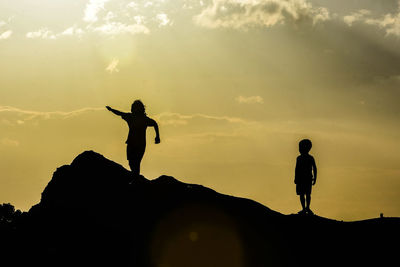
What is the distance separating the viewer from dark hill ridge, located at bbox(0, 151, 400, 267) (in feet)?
52.5

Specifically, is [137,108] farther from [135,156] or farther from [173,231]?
[173,231]

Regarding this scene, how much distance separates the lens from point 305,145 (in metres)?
19.5

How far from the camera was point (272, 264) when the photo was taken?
15.9m

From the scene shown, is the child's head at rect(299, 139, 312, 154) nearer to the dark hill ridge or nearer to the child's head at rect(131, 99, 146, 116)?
the dark hill ridge

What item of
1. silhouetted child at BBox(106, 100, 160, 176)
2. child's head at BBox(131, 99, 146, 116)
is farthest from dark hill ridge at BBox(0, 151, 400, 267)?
child's head at BBox(131, 99, 146, 116)

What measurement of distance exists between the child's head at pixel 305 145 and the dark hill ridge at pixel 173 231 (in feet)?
8.13

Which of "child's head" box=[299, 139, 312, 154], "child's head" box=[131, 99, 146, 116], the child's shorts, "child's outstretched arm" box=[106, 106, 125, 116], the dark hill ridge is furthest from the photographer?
"child's outstretched arm" box=[106, 106, 125, 116]

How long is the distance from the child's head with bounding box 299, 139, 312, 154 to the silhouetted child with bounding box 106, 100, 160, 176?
17.3 feet

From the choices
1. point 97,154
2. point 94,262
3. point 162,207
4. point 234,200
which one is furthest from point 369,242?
point 97,154

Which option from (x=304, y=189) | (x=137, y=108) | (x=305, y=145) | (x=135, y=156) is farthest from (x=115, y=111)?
(x=304, y=189)

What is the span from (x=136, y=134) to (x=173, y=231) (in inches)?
183

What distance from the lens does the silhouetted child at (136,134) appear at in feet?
64.1

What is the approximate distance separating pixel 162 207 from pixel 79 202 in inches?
119

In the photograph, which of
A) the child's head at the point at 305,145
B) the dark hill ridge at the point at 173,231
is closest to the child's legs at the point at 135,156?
the dark hill ridge at the point at 173,231
